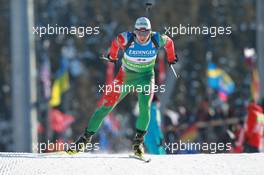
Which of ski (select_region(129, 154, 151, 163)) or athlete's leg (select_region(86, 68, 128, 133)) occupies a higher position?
athlete's leg (select_region(86, 68, 128, 133))

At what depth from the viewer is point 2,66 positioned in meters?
19.1

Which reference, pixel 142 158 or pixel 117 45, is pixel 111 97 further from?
pixel 142 158

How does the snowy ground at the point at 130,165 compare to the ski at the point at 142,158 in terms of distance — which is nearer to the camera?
the snowy ground at the point at 130,165

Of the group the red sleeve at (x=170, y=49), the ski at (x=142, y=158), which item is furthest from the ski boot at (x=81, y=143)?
the red sleeve at (x=170, y=49)

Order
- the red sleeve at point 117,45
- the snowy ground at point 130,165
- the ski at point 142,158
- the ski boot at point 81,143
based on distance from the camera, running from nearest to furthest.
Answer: the snowy ground at point 130,165 → the ski at point 142,158 → the red sleeve at point 117,45 → the ski boot at point 81,143

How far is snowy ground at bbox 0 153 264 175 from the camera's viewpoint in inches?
269

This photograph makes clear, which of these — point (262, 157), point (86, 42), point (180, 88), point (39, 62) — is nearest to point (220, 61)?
point (180, 88)

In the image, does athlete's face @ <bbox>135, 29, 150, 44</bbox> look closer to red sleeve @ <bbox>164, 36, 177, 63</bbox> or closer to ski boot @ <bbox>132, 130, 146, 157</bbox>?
red sleeve @ <bbox>164, 36, 177, 63</bbox>

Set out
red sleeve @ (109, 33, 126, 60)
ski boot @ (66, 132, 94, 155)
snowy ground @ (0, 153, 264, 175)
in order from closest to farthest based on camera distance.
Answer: snowy ground @ (0, 153, 264, 175), red sleeve @ (109, 33, 126, 60), ski boot @ (66, 132, 94, 155)

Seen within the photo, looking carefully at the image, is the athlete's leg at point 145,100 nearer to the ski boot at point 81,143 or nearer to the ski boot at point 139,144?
the ski boot at point 139,144

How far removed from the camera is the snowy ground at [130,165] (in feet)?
22.4

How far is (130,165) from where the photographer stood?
709 cm

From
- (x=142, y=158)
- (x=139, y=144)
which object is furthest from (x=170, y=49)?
(x=142, y=158)

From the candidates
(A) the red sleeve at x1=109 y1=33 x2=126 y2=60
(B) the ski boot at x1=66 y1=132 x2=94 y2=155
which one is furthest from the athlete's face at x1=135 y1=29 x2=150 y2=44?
(B) the ski boot at x1=66 y1=132 x2=94 y2=155
